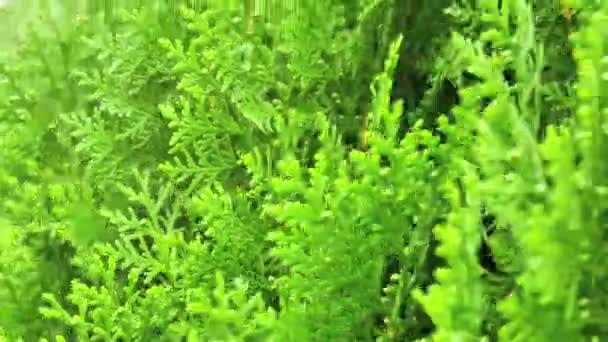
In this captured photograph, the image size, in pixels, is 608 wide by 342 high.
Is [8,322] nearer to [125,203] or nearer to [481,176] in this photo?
[125,203]

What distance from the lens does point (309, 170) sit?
1286 millimetres

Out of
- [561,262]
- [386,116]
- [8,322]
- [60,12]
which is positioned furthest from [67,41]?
[561,262]

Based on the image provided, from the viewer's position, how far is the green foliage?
103 cm

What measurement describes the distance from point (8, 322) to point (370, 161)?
0.93m

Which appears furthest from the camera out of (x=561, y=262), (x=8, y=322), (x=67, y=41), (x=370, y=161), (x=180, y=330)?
(x=67, y=41)

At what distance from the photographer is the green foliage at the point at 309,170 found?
3.39ft

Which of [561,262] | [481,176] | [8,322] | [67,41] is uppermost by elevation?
[67,41]

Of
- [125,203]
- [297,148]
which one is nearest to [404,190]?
[297,148]

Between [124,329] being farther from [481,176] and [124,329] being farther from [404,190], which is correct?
[481,176]

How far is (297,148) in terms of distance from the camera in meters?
1.53

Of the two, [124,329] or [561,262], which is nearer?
[561,262]

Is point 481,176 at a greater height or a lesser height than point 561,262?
greater

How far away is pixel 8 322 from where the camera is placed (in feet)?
5.82

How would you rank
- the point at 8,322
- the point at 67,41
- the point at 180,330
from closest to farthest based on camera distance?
the point at 180,330
the point at 8,322
the point at 67,41
